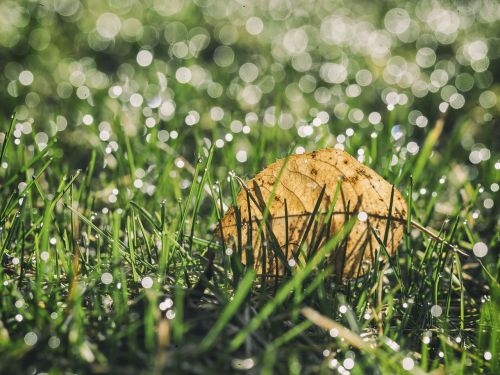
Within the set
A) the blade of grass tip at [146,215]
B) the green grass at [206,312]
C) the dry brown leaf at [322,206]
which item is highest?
the dry brown leaf at [322,206]

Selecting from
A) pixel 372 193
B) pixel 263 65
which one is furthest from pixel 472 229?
pixel 263 65

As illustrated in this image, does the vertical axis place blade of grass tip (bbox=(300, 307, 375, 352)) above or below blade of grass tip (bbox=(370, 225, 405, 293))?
below

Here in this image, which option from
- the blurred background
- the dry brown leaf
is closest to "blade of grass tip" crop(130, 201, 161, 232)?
the dry brown leaf

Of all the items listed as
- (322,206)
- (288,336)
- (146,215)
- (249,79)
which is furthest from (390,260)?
(249,79)

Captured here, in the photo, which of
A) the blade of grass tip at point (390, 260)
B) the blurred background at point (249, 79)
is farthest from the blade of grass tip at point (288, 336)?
the blurred background at point (249, 79)

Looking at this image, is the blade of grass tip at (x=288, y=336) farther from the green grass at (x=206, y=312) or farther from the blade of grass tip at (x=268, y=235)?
the blade of grass tip at (x=268, y=235)

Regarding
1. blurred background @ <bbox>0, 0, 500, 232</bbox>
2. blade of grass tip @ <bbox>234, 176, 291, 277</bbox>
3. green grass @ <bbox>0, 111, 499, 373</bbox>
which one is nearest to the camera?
green grass @ <bbox>0, 111, 499, 373</bbox>

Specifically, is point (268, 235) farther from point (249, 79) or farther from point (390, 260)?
point (249, 79)

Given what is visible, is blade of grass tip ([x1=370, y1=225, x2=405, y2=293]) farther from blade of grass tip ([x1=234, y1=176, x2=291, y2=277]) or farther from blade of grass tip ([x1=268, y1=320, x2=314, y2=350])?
blade of grass tip ([x1=268, y1=320, x2=314, y2=350])
